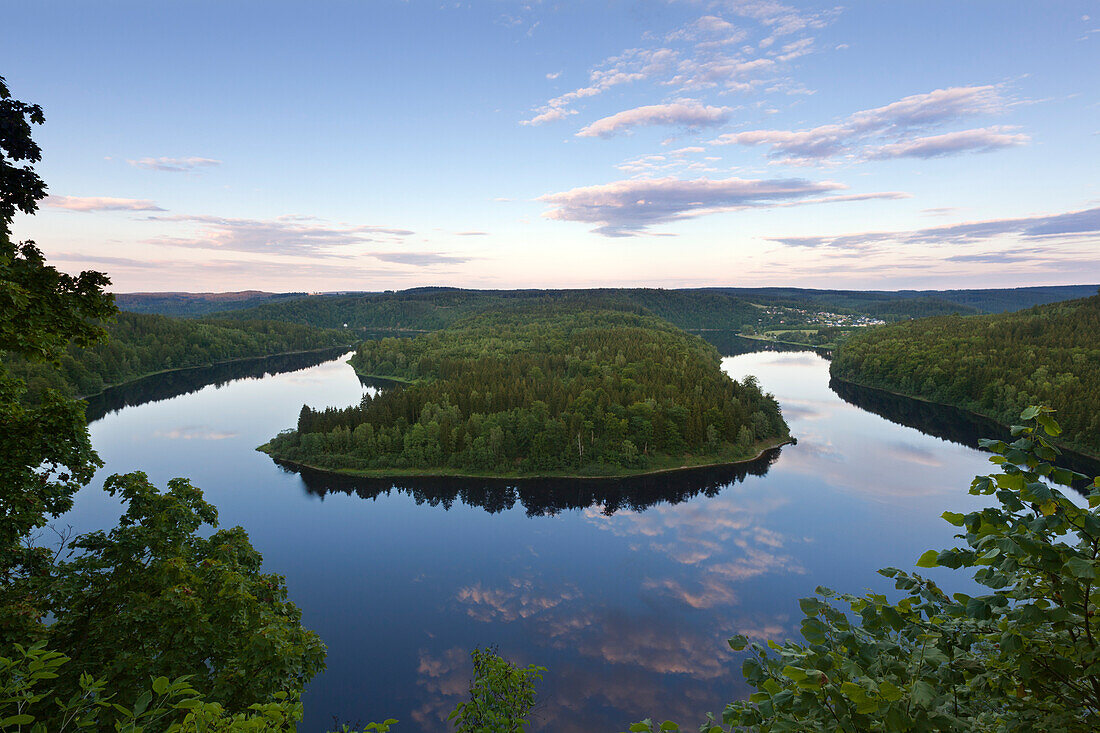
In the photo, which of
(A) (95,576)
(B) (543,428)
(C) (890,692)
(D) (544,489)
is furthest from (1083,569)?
(B) (543,428)

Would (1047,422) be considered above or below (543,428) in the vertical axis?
above

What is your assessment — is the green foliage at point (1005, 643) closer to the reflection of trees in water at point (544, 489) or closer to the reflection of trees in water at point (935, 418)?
the reflection of trees in water at point (544, 489)

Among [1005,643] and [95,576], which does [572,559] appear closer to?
[95,576]

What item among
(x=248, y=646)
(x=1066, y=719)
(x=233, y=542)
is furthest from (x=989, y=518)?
(x=233, y=542)

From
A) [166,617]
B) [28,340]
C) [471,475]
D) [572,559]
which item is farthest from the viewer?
[471,475]

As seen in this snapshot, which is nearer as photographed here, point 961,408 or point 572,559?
point 572,559

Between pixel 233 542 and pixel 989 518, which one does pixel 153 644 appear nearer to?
pixel 233 542

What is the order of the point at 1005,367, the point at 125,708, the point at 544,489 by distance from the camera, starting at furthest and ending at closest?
1. the point at 1005,367
2. the point at 544,489
3. the point at 125,708
